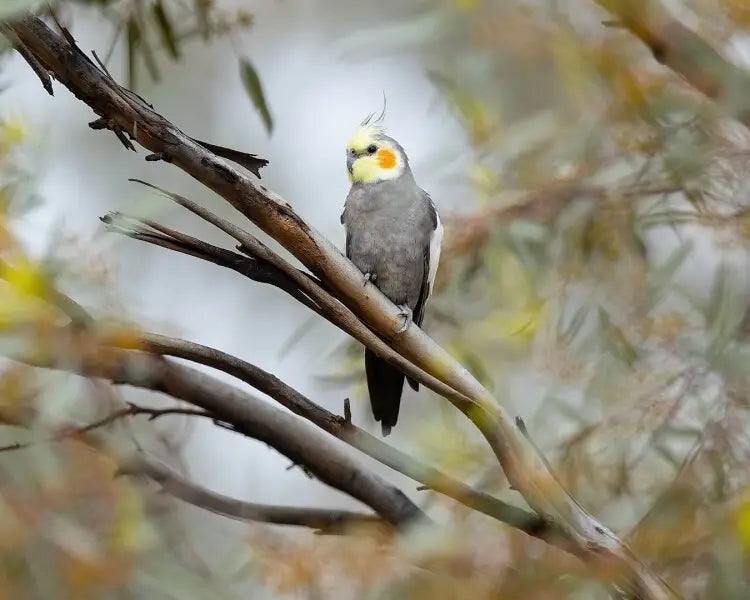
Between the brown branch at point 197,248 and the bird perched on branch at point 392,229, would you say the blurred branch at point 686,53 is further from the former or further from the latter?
the brown branch at point 197,248

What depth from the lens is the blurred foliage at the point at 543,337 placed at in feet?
3.30

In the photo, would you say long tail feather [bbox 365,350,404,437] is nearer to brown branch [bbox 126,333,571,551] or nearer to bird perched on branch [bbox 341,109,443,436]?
bird perched on branch [bbox 341,109,443,436]

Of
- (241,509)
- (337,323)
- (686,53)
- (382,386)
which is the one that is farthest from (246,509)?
(686,53)

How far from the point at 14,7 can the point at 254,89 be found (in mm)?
422

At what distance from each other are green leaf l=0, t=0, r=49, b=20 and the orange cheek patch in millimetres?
764

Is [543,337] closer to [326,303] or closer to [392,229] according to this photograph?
[392,229]

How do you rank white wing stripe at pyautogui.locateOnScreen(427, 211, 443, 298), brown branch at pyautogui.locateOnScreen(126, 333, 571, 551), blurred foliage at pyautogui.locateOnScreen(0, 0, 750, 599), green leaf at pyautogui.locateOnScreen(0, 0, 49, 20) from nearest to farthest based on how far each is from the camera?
green leaf at pyautogui.locateOnScreen(0, 0, 49, 20), brown branch at pyautogui.locateOnScreen(126, 333, 571, 551), blurred foliage at pyautogui.locateOnScreen(0, 0, 750, 599), white wing stripe at pyautogui.locateOnScreen(427, 211, 443, 298)

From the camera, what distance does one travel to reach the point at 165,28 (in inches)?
43.6

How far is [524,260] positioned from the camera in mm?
1293

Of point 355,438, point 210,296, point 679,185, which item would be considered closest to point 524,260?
point 679,185

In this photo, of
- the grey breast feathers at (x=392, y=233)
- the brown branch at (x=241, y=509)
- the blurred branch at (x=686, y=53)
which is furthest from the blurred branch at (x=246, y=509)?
the blurred branch at (x=686, y=53)

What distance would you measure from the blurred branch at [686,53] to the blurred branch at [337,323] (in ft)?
1.40

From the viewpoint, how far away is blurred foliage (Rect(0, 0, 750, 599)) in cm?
101

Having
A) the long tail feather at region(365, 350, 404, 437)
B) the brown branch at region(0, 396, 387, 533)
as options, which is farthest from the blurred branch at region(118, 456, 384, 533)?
the long tail feather at region(365, 350, 404, 437)
